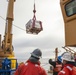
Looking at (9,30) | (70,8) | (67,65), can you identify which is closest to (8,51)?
(9,30)

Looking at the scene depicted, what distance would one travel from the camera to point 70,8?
5.81 metres

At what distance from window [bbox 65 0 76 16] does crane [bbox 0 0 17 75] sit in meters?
9.40

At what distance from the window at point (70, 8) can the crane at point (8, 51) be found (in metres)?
9.40

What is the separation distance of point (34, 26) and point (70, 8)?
25.9 ft

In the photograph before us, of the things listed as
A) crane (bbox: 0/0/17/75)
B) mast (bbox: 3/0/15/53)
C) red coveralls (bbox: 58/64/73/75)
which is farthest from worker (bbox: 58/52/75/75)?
mast (bbox: 3/0/15/53)

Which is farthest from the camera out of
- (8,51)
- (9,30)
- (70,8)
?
(9,30)

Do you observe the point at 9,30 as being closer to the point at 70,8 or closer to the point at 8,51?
the point at 8,51

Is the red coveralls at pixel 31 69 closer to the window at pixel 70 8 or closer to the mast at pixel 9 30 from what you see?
the window at pixel 70 8

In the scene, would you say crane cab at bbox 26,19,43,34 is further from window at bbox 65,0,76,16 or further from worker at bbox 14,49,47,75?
worker at bbox 14,49,47,75

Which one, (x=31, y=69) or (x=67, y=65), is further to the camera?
(x=31, y=69)

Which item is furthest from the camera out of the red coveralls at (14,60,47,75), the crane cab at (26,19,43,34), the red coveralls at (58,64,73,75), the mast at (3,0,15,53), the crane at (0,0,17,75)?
the mast at (3,0,15,53)

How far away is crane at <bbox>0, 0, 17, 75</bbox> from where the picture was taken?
14594mm

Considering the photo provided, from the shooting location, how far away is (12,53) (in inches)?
691

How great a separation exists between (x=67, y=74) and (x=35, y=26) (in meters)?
9.72
